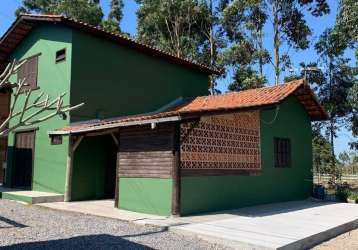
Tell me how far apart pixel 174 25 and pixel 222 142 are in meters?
20.1

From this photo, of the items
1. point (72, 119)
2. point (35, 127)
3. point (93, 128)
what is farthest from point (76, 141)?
point (35, 127)

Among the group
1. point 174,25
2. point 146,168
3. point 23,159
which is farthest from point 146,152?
point 174,25

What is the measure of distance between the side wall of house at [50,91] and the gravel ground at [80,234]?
3741 millimetres

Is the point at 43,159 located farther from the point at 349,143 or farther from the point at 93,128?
the point at 349,143

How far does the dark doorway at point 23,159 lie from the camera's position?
48.8 feet

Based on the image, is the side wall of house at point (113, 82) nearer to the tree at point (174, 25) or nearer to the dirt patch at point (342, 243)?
the dirt patch at point (342, 243)

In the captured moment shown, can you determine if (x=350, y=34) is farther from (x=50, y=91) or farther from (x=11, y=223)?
(x=11, y=223)

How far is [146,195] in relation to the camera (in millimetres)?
10156

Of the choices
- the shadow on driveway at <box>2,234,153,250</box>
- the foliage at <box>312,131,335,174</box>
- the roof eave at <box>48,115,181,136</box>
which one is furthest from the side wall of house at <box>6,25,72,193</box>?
the foliage at <box>312,131,335,174</box>

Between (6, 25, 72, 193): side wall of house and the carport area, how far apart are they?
175cm

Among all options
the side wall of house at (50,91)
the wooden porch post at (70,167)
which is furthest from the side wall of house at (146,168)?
the side wall of house at (50,91)

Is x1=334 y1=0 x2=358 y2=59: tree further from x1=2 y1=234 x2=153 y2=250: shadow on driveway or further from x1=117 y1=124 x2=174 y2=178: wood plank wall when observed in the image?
x1=2 y1=234 x2=153 y2=250: shadow on driveway

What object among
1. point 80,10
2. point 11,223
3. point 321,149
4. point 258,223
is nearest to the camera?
point 11,223

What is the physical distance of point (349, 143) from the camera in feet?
86.4
